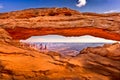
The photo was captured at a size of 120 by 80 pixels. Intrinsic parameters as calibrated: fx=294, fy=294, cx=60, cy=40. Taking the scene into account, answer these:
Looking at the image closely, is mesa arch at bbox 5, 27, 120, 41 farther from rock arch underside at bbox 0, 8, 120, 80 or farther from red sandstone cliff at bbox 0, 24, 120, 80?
red sandstone cliff at bbox 0, 24, 120, 80

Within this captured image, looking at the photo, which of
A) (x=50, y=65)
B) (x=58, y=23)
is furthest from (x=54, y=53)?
(x=58, y=23)

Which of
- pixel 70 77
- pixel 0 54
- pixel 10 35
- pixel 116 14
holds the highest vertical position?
pixel 116 14

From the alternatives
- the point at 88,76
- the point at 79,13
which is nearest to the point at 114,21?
the point at 79,13

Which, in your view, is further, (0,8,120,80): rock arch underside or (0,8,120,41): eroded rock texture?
(0,8,120,41): eroded rock texture

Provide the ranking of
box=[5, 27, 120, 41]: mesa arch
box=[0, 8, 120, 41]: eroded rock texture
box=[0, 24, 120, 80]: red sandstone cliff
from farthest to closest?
box=[5, 27, 120, 41]: mesa arch
box=[0, 8, 120, 41]: eroded rock texture
box=[0, 24, 120, 80]: red sandstone cliff

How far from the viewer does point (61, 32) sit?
403 inches

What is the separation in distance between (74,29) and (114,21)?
140cm

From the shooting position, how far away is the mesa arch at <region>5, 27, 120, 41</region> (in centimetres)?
999

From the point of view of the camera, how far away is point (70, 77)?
31.5 ft

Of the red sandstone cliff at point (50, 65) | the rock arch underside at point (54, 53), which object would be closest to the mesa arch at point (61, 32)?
the rock arch underside at point (54, 53)

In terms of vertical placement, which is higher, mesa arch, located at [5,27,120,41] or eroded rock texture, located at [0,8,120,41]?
eroded rock texture, located at [0,8,120,41]

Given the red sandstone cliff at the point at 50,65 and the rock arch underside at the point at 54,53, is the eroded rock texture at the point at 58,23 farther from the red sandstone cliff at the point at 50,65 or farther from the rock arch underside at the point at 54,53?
the red sandstone cliff at the point at 50,65

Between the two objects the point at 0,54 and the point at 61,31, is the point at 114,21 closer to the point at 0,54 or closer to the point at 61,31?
the point at 61,31

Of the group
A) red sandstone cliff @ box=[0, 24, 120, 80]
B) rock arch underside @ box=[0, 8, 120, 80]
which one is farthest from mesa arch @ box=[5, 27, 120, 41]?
red sandstone cliff @ box=[0, 24, 120, 80]
